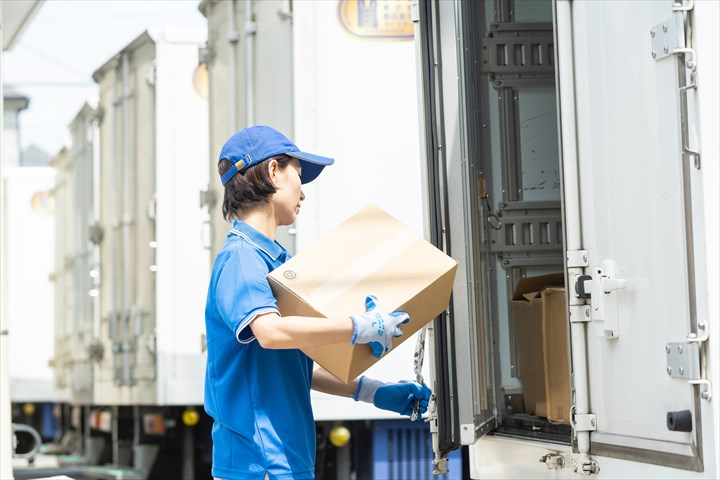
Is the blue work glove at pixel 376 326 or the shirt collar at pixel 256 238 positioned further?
the shirt collar at pixel 256 238

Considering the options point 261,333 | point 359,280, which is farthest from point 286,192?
point 261,333

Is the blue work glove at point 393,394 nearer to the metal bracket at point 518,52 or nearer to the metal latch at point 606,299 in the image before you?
the metal latch at point 606,299

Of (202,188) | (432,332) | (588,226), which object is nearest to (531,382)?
(432,332)

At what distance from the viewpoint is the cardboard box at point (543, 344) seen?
14.7 feet

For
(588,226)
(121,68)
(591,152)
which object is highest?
(121,68)

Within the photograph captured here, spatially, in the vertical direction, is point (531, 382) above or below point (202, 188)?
below

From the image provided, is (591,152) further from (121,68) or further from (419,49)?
(121,68)

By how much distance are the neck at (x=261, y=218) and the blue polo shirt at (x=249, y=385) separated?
0.12 ft

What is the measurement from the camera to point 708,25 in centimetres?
301

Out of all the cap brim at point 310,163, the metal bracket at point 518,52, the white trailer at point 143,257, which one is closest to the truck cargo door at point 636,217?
the cap brim at point 310,163

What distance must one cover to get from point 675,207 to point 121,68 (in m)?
7.35

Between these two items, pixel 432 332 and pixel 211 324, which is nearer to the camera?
pixel 211 324

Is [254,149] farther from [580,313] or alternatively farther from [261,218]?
[580,313]

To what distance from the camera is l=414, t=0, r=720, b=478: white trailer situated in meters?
3.06
